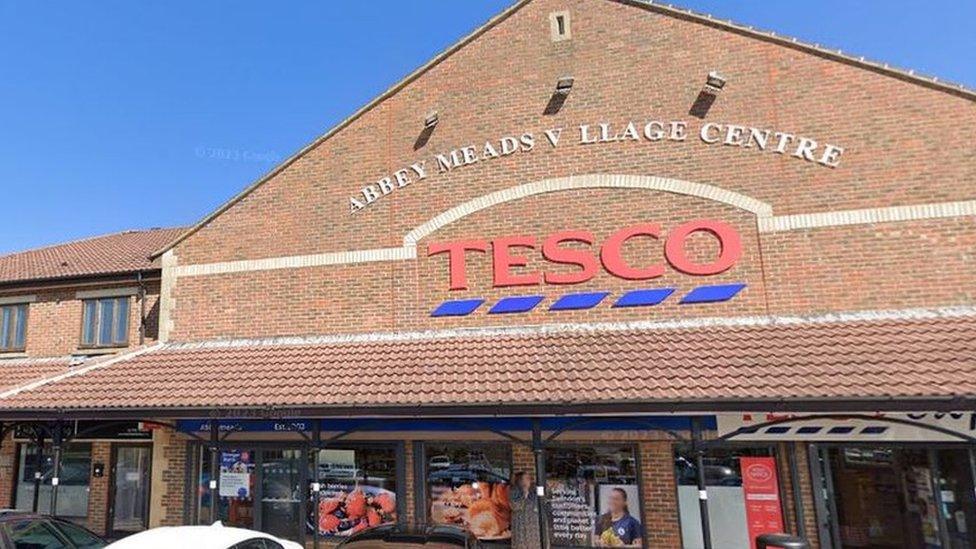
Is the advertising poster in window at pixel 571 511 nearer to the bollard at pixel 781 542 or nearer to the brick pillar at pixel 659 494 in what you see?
the brick pillar at pixel 659 494

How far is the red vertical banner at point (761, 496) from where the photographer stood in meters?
8.79

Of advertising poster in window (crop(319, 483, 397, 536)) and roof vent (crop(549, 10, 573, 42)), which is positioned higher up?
roof vent (crop(549, 10, 573, 42))

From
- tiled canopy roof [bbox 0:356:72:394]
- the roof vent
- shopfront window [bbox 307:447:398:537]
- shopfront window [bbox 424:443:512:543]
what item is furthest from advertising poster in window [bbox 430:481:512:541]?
tiled canopy roof [bbox 0:356:72:394]

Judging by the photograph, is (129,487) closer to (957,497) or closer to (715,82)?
(715,82)

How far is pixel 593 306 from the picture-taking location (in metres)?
10.1

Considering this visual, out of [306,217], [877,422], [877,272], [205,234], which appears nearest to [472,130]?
[306,217]

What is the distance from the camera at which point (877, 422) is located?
8.30m

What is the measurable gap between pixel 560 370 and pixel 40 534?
660 centimetres

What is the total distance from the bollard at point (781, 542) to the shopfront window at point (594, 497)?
2583 mm

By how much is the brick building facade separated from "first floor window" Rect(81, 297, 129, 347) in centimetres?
229

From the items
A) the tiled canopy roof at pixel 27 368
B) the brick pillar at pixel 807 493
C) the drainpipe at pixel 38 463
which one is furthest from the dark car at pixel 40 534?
the brick pillar at pixel 807 493

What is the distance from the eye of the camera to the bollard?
21.8 feet

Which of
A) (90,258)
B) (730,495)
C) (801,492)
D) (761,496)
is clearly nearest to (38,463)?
(90,258)

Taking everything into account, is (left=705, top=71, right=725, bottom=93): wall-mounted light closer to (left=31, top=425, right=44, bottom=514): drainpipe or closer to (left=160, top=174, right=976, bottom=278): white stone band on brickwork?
(left=160, top=174, right=976, bottom=278): white stone band on brickwork
